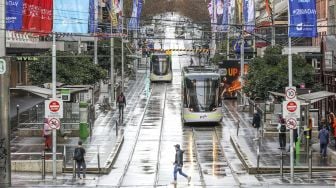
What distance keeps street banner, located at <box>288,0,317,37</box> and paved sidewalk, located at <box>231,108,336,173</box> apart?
560cm

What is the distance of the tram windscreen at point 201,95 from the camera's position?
49.5 m

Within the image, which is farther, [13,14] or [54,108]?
[13,14]

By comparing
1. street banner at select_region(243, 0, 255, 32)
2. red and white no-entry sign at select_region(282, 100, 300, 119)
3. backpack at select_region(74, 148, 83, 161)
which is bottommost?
backpack at select_region(74, 148, 83, 161)

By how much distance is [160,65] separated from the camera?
90.7 metres

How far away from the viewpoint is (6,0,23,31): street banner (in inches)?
1178

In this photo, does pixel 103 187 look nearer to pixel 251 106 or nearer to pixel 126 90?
pixel 251 106

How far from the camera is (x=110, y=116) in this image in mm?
55594

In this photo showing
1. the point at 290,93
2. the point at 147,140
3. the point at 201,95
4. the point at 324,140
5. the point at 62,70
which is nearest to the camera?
the point at 290,93

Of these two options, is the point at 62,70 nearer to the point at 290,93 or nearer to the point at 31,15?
the point at 31,15

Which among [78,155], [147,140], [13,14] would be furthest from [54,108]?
[147,140]

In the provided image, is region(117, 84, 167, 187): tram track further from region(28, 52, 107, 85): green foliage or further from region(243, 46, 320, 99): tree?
region(243, 46, 320, 99): tree

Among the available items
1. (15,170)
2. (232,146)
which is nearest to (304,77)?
(232,146)

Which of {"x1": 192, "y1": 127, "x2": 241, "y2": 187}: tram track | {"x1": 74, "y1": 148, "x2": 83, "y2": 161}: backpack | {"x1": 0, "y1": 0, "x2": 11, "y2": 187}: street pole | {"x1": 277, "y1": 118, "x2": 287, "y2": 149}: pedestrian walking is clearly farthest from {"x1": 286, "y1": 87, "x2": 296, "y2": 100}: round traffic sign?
{"x1": 0, "y1": 0, "x2": 11, "y2": 187}: street pole

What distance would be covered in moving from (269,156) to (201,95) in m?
15.2
